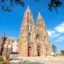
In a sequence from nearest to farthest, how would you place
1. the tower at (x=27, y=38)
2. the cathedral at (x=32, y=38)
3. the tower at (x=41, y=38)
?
the tower at (x=27, y=38) < the cathedral at (x=32, y=38) < the tower at (x=41, y=38)

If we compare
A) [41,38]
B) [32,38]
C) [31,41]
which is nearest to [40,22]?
[41,38]

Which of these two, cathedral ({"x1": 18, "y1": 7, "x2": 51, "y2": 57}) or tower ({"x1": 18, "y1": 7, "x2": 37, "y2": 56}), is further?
cathedral ({"x1": 18, "y1": 7, "x2": 51, "y2": 57})

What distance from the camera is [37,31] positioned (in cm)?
5744

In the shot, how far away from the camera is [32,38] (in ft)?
179

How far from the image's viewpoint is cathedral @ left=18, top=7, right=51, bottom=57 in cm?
5334

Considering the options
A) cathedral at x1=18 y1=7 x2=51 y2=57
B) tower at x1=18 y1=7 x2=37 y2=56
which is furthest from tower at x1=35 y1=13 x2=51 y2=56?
tower at x1=18 y1=7 x2=37 y2=56

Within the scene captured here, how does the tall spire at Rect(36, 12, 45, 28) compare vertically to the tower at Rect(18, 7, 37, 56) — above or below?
above

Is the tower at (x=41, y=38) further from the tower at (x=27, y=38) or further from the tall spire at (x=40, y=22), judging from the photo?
the tower at (x=27, y=38)

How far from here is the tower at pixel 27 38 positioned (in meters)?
53.1

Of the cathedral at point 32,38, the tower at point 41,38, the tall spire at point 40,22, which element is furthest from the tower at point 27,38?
the tall spire at point 40,22

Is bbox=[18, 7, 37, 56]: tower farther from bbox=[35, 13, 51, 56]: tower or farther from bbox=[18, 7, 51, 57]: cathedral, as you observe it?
bbox=[35, 13, 51, 56]: tower

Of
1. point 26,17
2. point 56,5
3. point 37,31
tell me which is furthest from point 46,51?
point 56,5

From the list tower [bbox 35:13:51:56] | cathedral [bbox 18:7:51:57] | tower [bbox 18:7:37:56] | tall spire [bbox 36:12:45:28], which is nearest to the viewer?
tower [bbox 18:7:37:56]

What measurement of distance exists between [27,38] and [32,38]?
5.02 ft
